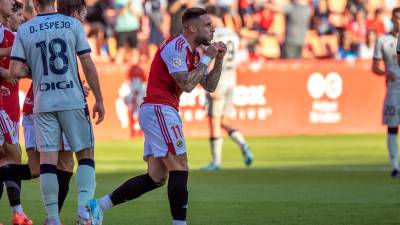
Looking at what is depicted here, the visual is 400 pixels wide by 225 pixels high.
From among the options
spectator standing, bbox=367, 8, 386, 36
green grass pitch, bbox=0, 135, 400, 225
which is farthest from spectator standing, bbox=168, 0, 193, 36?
spectator standing, bbox=367, 8, 386, 36

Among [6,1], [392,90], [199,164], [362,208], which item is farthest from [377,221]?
[199,164]

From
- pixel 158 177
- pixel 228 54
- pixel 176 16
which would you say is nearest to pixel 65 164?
pixel 158 177

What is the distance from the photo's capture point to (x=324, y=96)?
28.2m

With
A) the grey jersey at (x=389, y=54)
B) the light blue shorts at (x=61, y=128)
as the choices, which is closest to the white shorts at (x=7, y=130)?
the light blue shorts at (x=61, y=128)

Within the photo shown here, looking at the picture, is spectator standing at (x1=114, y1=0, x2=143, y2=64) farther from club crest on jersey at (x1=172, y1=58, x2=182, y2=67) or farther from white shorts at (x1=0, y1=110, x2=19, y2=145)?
club crest on jersey at (x1=172, y1=58, x2=182, y2=67)

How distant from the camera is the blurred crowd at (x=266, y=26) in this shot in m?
29.5

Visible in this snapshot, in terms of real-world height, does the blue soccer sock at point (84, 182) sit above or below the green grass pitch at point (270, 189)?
above

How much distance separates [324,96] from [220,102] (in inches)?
364

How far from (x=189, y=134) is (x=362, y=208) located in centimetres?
1410

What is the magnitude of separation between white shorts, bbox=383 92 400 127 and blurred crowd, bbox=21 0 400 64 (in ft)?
30.5

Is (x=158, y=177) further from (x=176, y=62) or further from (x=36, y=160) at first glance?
(x=36, y=160)

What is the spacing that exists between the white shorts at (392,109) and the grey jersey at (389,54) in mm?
126

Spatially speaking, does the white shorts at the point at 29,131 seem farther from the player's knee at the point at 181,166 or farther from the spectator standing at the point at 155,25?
the spectator standing at the point at 155,25

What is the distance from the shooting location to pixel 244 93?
2744 centimetres
